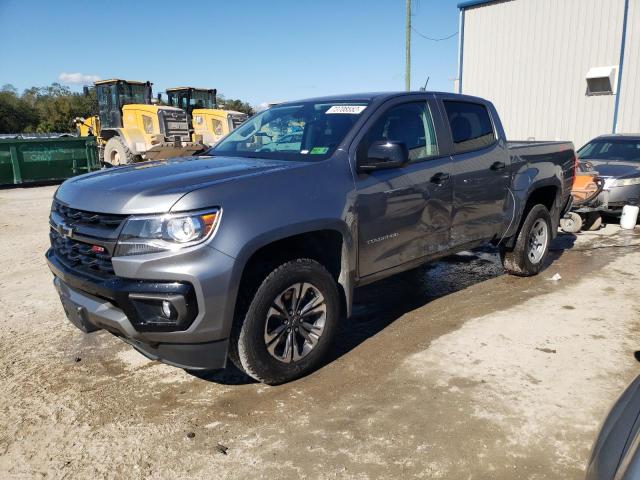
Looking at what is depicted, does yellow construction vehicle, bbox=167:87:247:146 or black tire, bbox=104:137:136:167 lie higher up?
yellow construction vehicle, bbox=167:87:247:146

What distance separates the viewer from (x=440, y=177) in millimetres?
4328

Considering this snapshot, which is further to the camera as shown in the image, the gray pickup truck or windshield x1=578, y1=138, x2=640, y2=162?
windshield x1=578, y1=138, x2=640, y2=162

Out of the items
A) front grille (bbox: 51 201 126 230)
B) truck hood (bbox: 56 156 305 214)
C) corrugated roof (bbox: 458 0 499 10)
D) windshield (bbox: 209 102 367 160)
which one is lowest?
front grille (bbox: 51 201 126 230)

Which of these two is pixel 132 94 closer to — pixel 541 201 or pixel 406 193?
pixel 541 201

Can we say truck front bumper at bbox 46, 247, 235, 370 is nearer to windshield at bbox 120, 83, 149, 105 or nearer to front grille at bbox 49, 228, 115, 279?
front grille at bbox 49, 228, 115, 279

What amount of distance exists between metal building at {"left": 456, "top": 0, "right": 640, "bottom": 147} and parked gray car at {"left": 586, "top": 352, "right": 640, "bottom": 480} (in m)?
17.9

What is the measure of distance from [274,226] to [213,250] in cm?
43

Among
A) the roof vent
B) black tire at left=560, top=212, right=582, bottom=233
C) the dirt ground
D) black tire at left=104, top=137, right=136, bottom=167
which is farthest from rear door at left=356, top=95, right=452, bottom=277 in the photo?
the roof vent

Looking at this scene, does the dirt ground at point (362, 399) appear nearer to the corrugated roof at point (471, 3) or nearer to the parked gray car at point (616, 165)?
the parked gray car at point (616, 165)

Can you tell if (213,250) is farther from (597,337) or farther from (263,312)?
(597,337)

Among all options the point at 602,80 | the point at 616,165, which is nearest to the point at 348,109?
the point at 616,165

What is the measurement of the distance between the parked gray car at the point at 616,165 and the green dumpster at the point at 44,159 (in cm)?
1505

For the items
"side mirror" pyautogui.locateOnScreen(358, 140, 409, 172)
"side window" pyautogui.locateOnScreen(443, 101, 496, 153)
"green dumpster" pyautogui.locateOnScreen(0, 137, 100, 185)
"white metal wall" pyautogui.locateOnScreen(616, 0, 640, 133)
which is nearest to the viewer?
"side mirror" pyautogui.locateOnScreen(358, 140, 409, 172)

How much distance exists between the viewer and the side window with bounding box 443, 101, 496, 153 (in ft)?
15.5
